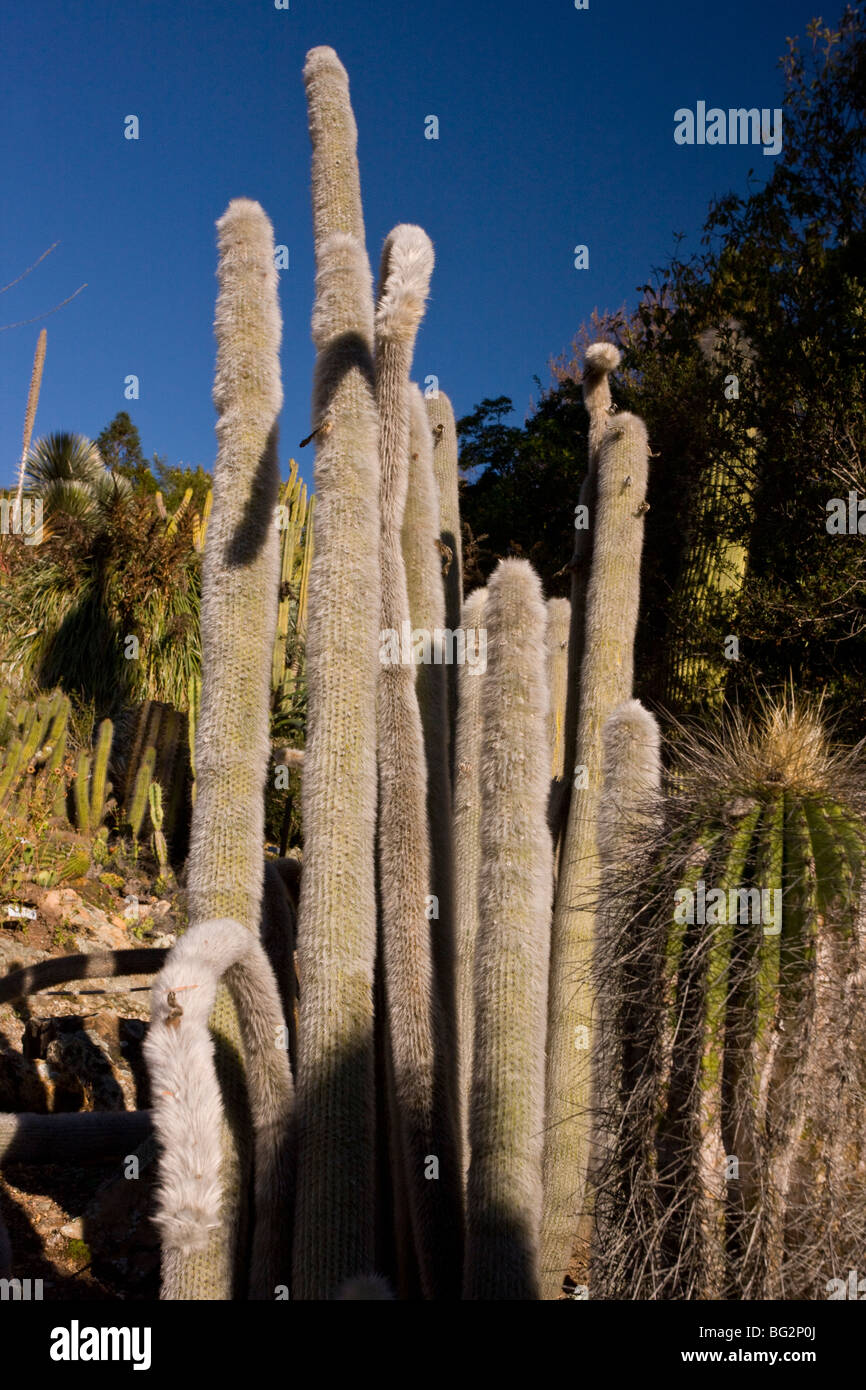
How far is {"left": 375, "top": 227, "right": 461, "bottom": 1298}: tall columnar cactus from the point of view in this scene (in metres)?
2.89

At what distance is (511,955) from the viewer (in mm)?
2795

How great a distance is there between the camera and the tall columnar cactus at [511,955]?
2582 mm

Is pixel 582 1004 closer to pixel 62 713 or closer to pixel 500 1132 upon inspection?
pixel 500 1132

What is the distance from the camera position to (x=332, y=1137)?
269 cm

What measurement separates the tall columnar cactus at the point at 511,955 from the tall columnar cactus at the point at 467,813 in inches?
21.5

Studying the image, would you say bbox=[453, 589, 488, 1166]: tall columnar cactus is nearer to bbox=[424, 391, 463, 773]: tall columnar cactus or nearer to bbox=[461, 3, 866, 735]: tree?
bbox=[424, 391, 463, 773]: tall columnar cactus

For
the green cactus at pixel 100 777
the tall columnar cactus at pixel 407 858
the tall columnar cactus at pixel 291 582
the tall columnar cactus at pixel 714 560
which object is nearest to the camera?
the tall columnar cactus at pixel 407 858

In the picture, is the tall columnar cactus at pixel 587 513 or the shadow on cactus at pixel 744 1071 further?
the tall columnar cactus at pixel 587 513

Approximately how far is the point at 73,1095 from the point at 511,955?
2.89 meters

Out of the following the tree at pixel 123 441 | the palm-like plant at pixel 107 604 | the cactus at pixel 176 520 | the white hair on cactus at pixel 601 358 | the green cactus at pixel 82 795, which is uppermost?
the tree at pixel 123 441

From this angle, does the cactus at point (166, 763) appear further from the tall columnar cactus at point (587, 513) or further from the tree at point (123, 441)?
the tree at point (123, 441)

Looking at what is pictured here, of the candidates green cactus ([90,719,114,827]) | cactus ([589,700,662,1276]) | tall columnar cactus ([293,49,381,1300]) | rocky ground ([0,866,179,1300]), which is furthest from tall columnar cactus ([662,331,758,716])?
cactus ([589,700,662,1276])

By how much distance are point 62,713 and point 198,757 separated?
5.91 metres

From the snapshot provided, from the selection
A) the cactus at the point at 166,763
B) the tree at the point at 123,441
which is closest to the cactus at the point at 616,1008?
the cactus at the point at 166,763
